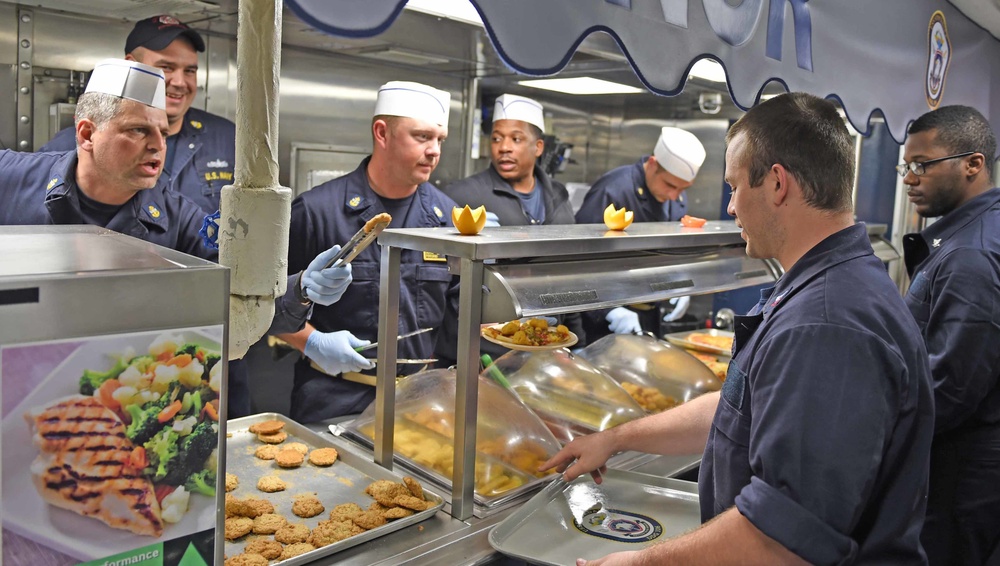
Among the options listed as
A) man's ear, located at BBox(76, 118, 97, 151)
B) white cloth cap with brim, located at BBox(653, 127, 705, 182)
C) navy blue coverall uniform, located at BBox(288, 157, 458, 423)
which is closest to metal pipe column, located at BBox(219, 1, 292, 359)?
man's ear, located at BBox(76, 118, 97, 151)

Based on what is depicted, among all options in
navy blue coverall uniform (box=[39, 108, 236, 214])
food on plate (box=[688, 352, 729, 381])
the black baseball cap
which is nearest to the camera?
the black baseball cap

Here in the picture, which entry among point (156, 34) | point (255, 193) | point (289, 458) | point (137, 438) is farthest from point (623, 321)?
point (137, 438)

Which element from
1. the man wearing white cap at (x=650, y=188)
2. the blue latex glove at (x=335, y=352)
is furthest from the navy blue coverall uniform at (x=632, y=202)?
the blue latex glove at (x=335, y=352)

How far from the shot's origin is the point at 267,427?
2.04 m

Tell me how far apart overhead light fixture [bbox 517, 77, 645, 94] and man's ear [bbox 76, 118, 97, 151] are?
2.84 metres

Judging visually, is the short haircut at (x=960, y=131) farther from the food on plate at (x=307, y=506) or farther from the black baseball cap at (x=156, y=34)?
the black baseball cap at (x=156, y=34)

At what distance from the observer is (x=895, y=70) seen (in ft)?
9.93

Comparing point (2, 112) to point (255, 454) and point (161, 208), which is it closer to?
point (161, 208)

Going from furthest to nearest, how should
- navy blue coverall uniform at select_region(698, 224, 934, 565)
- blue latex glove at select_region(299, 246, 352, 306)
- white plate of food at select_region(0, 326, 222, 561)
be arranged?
blue latex glove at select_region(299, 246, 352, 306) → navy blue coverall uniform at select_region(698, 224, 934, 565) → white plate of food at select_region(0, 326, 222, 561)

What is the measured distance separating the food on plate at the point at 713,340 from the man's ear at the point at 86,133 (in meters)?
2.58

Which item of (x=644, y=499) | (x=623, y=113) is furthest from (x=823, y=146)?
(x=623, y=113)

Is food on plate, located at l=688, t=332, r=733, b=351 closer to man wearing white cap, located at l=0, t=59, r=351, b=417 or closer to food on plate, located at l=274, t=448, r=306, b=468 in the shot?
man wearing white cap, located at l=0, t=59, r=351, b=417

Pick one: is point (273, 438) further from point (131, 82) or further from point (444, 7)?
point (444, 7)

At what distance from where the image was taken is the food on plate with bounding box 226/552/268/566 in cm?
136
